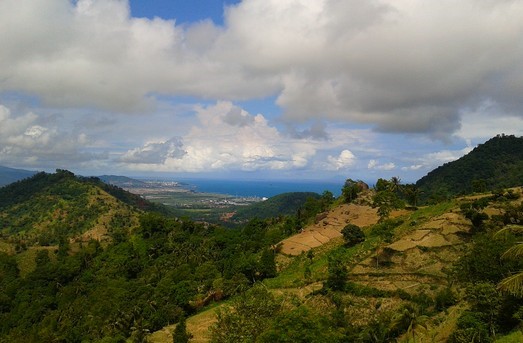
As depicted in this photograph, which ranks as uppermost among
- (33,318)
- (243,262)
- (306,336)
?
(306,336)

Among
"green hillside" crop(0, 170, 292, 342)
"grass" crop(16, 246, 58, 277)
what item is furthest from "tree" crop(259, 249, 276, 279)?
"grass" crop(16, 246, 58, 277)

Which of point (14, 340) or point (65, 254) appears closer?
point (14, 340)

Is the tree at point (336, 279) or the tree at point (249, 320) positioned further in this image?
the tree at point (336, 279)

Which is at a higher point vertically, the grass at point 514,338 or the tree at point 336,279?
the grass at point 514,338

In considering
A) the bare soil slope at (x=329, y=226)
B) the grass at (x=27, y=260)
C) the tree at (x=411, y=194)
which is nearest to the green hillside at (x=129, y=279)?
the grass at (x=27, y=260)

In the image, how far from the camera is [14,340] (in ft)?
300

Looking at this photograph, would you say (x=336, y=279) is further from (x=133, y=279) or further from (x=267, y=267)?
(x=133, y=279)

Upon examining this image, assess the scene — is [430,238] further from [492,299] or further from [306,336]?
[306,336]

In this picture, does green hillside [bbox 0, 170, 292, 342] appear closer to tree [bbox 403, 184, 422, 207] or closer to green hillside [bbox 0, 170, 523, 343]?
green hillside [bbox 0, 170, 523, 343]

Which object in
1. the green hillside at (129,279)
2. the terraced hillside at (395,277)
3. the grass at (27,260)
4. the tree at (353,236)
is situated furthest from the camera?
the grass at (27,260)

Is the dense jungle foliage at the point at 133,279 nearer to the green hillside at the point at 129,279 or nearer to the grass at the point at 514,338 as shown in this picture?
the green hillside at the point at 129,279

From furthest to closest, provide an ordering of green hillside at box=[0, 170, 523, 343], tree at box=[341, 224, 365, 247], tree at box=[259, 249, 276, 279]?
tree at box=[259, 249, 276, 279] → tree at box=[341, 224, 365, 247] → green hillside at box=[0, 170, 523, 343]

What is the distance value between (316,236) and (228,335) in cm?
6147

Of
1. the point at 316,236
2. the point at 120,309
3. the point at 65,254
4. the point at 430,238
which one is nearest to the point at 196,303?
the point at 120,309
